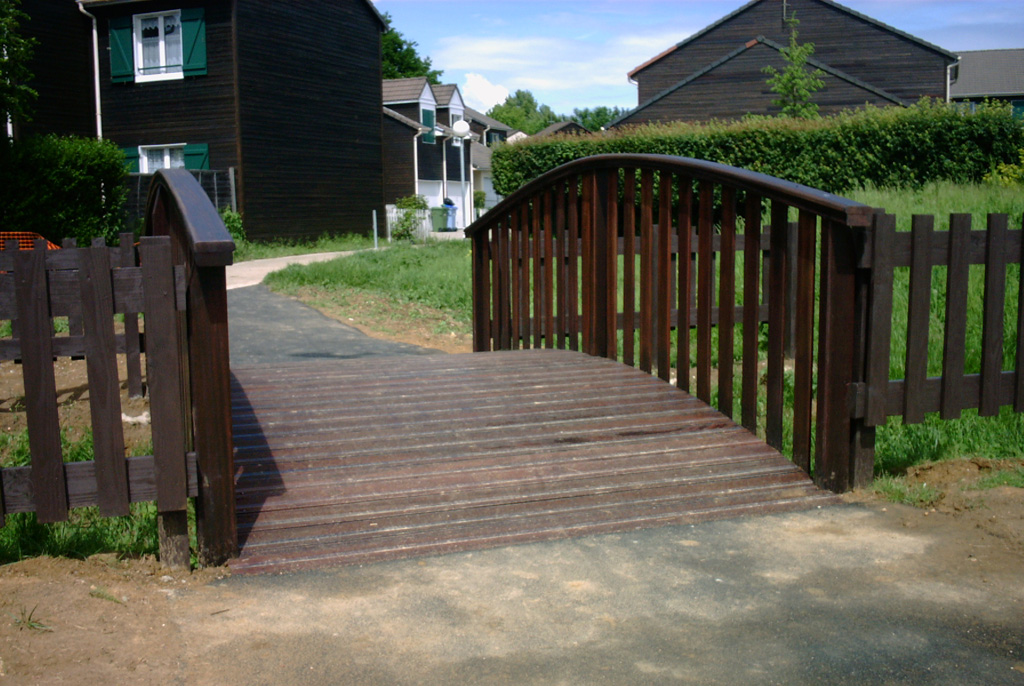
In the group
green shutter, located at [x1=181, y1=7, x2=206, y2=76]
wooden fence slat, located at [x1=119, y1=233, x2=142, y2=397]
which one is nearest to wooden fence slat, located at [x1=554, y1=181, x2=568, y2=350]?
wooden fence slat, located at [x1=119, y1=233, x2=142, y2=397]

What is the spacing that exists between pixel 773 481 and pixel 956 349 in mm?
1137

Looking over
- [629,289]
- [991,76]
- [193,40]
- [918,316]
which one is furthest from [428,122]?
[991,76]

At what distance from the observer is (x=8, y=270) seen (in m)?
3.70

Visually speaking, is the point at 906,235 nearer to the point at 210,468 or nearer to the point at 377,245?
the point at 210,468

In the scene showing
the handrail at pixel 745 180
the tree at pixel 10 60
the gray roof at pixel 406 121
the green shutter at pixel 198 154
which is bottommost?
the handrail at pixel 745 180

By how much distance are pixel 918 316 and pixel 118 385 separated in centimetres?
359

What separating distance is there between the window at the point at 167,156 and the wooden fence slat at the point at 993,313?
24.3 m

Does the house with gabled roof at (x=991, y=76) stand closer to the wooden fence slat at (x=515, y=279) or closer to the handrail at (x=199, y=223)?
the wooden fence slat at (x=515, y=279)

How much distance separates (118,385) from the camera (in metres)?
3.54

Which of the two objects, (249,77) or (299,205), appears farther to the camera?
(299,205)

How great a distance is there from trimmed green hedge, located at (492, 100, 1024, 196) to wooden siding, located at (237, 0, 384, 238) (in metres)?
11.8

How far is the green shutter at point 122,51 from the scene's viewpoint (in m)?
25.8

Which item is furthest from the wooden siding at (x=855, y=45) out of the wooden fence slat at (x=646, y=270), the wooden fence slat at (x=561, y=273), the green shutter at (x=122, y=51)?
the wooden fence slat at (x=646, y=270)

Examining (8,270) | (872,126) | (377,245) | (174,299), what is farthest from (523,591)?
(377,245)
